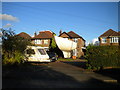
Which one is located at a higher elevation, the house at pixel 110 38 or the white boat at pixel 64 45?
the house at pixel 110 38

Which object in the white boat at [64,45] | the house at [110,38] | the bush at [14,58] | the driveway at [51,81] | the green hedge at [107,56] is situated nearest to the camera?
the driveway at [51,81]

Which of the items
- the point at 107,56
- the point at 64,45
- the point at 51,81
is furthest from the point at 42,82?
the point at 64,45

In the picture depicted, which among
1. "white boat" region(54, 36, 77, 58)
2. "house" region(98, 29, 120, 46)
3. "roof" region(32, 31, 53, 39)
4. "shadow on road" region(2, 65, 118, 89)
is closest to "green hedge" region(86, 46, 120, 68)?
"shadow on road" region(2, 65, 118, 89)

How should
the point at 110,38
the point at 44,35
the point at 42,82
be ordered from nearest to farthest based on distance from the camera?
1. the point at 42,82
2. the point at 110,38
3. the point at 44,35

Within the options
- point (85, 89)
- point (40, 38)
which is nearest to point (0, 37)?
point (85, 89)

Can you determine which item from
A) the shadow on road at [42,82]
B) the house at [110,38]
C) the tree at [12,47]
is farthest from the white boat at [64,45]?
the shadow on road at [42,82]

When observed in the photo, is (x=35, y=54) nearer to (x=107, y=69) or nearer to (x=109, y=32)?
(x=107, y=69)

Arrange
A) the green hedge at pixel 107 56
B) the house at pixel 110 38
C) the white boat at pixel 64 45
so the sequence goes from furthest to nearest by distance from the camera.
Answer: the house at pixel 110 38 < the white boat at pixel 64 45 < the green hedge at pixel 107 56

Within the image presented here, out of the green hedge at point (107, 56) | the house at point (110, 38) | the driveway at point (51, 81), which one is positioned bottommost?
the driveway at point (51, 81)

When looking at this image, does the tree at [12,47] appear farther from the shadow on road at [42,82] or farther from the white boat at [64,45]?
the white boat at [64,45]

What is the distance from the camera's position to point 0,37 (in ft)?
38.8

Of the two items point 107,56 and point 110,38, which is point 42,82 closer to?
point 107,56

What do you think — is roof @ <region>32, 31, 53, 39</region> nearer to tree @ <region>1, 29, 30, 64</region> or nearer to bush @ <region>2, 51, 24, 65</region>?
tree @ <region>1, 29, 30, 64</region>

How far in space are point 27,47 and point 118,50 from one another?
27.2ft
